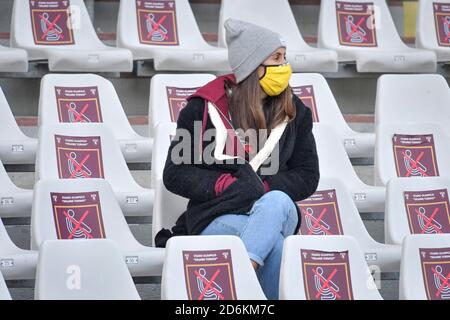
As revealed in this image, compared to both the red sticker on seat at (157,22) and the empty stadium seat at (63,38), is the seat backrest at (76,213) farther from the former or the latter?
the red sticker on seat at (157,22)

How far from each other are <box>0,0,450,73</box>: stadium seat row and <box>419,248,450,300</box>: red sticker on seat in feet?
6.59

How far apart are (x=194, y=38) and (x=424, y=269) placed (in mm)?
2530

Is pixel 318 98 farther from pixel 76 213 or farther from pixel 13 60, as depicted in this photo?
pixel 76 213

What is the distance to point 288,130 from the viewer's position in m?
4.02

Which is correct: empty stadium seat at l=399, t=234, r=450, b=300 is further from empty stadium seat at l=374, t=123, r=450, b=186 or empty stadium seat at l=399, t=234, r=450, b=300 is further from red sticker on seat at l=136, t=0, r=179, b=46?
red sticker on seat at l=136, t=0, r=179, b=46

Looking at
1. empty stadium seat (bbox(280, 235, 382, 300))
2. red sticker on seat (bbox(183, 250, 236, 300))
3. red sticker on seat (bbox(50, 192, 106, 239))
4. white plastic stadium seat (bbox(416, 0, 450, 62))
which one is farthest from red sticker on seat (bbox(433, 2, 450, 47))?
red sticker on seat (bbox(183, 250, 236, 300))

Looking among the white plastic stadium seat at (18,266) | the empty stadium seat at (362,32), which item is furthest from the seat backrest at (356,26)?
the white plastic stadium seat at (18,266)

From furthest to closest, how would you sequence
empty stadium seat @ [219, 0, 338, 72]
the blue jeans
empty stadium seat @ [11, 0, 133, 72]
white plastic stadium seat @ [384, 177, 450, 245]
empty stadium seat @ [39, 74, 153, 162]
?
empty stadium seat @ [219, 0, 338, 72]
empty stadium seat @ [11, 0, 133, 72]
empty stadium seat @ [39, 74, 153, 162]
white plastic stadium seat @ [384, 177, 450, 245]
the blue jeans

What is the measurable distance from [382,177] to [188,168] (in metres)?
1.23

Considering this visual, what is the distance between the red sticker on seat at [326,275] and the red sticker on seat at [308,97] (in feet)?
5.54

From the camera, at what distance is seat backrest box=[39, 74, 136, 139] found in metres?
5.02

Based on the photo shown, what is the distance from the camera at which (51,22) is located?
5.80 m

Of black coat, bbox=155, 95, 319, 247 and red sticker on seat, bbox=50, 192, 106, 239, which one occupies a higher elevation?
black coat, bbox=155, 95, 319, 247

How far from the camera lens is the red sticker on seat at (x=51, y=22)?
5750 mm
